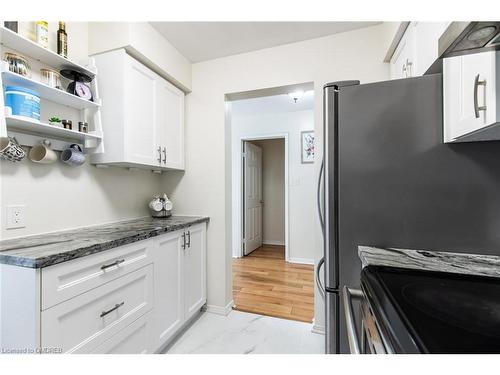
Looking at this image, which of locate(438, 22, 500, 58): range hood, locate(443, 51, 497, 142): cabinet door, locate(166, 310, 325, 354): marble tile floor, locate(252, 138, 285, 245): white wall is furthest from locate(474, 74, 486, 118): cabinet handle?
locate(252, 138, 285, 245): white wall

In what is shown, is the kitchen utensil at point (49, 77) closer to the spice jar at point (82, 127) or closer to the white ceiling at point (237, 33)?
the spice jar at point (82, 127)

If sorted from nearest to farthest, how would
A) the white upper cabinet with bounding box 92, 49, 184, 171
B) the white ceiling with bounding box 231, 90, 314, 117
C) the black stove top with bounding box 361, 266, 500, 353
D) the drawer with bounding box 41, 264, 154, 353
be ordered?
the black stove top with bounding box 361, 266, 500, 353 < the drawer with bounding box 41, 264, 154, 353 < the white upper cabinet with bounding box 92, 49, 184, 171 < the white ceiling with bounding box 231, 90, 314, 117

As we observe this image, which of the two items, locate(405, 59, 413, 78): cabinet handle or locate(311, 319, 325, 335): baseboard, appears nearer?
locate(405, 59, 413, 78): cabinet handle

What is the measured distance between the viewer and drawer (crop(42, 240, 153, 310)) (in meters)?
0.90

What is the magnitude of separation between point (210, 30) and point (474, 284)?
6.97 ft

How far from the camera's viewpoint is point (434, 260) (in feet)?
2.93

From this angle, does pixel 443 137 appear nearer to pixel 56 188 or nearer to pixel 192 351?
pixel 192 351

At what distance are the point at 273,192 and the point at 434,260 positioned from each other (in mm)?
3960

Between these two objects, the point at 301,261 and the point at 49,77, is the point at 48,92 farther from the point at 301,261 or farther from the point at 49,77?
the point at 301,261

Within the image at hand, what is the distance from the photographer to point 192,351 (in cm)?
162

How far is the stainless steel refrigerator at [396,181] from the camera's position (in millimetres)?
942

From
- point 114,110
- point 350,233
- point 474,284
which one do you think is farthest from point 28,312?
point 474,284

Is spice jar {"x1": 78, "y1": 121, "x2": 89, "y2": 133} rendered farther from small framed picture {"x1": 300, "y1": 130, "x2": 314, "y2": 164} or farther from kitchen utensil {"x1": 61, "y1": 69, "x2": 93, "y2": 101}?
small framed picture {"x1": 300, "y1": 130, "x2": 314, "y2": 164}

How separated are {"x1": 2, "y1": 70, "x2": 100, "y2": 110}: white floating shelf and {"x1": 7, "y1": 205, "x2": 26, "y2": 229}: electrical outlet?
65cm
